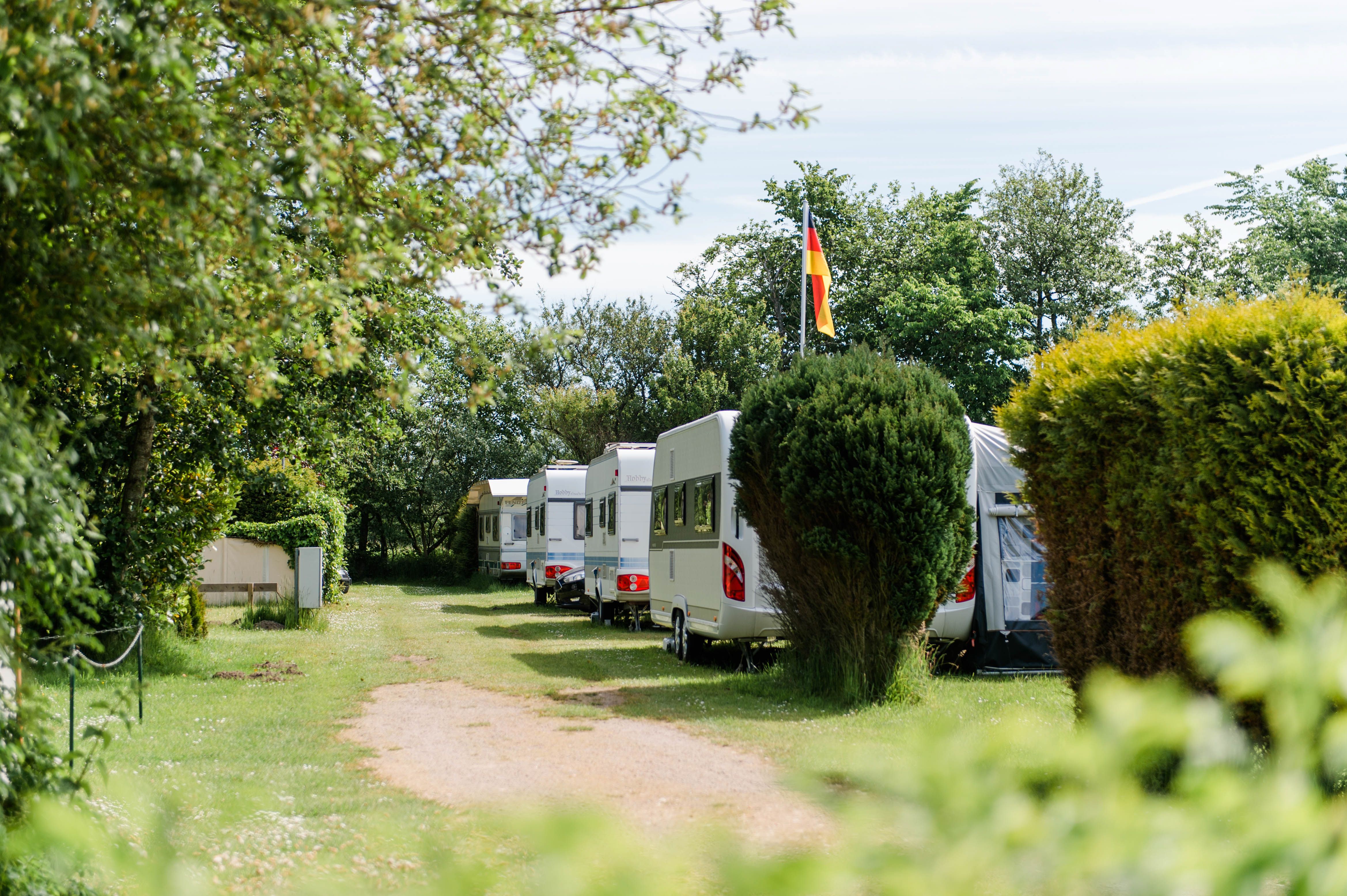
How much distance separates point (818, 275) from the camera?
66.5 ft

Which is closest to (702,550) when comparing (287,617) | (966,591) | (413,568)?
(966,591)

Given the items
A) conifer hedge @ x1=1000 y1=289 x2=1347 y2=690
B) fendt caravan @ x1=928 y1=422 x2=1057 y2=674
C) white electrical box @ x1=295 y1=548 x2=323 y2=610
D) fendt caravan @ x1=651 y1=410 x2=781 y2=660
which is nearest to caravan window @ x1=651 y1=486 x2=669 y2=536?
fendt caravan @ x1=651 y1=410 x2=781 y2=660

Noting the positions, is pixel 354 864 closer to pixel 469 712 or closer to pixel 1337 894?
pixel 1337 894

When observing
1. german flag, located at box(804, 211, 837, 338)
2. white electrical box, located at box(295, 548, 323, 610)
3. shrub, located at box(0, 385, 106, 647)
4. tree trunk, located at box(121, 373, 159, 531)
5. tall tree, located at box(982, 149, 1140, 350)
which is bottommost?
white electrical box, located at box(295, 548, 323, 610)

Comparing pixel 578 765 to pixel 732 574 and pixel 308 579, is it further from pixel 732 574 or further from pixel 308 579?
pixel 308 579

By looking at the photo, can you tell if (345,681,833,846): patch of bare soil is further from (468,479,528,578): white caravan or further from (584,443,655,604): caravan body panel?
(468,479,528,578): white caravan

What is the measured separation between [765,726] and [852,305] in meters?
31.0

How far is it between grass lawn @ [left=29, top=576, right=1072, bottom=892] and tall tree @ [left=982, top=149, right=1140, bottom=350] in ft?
81.9

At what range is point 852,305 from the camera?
127 feet

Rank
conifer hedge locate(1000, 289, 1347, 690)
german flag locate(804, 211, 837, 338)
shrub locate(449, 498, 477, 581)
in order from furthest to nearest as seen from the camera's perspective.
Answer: shrub locate(449, 498, 477, 581) < german flag locate(804, 211, 837, 338) < conifer hedge locate(1000, 289, 1347, 690)

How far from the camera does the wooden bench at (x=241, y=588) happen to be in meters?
23.2

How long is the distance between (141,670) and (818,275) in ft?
45.8

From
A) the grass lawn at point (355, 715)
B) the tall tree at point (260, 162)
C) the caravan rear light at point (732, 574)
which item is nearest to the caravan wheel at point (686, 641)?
the grass lawn at point (355, 715)

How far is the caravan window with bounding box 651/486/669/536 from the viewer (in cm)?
1505
